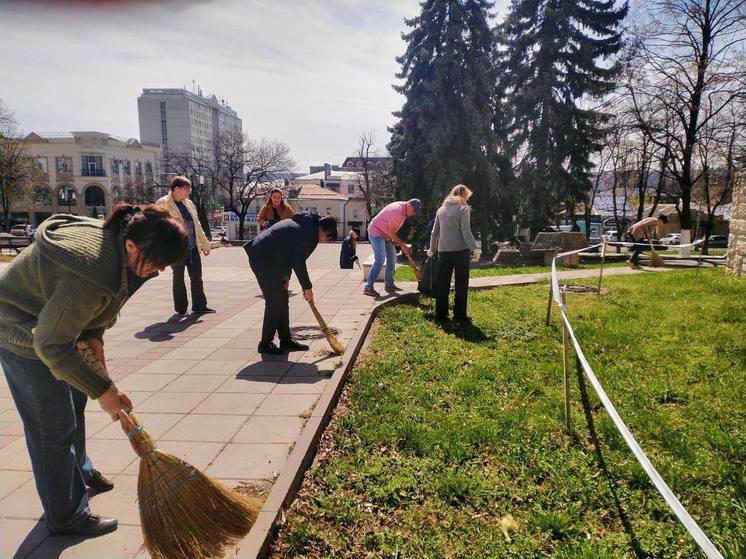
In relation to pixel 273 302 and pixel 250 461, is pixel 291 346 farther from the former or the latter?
pixel 250 461

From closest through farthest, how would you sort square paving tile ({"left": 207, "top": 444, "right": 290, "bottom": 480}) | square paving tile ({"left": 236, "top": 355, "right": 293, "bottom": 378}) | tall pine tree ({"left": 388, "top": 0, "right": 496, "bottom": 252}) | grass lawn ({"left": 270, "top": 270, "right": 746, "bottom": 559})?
1. grass lawn ({"left": 270, "top": 270, "right": 746, "bottom": 559})
2. square paving tile ({"left": 207, "top": 444, "right": 290, "bottom": 480})
3. square paving tile ({"left": 236, "top": 355, "right": 293, "bottom": 378})
4. tall pine tree ({"left": 388, "top": 0, "right": 496, "bottom": 252})

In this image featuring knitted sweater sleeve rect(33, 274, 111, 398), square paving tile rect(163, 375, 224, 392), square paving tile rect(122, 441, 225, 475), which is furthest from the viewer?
square paving tile rect(163, 375, 224, 392)

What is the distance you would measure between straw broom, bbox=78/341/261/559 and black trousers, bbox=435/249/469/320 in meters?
4.61

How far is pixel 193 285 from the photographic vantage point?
8039 mm

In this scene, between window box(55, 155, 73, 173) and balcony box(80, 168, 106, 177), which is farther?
balcony box(80, 168, 106, 177)

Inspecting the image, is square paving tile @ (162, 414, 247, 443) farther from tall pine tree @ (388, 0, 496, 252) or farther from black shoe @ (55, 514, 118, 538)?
tall pine tree @ (388, 0, 496, 252)

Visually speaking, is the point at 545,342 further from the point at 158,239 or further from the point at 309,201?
the point at 309,201

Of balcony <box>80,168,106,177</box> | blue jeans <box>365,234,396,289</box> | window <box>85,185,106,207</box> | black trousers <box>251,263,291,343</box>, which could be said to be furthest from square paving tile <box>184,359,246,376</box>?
balcony <box>80,168,106,177</box>

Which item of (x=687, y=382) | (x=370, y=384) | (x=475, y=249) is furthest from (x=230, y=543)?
(x=475, y=249)

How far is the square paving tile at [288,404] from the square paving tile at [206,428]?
22 cm

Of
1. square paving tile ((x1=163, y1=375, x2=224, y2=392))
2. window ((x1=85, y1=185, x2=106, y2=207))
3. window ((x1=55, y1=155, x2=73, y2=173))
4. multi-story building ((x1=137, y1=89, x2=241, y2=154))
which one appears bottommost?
square paving tile ((x1=163, y1=375, x2=224, y2=392))

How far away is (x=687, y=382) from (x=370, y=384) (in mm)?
2752

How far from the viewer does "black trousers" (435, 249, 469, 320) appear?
6.53 m

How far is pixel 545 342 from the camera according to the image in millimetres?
5617
